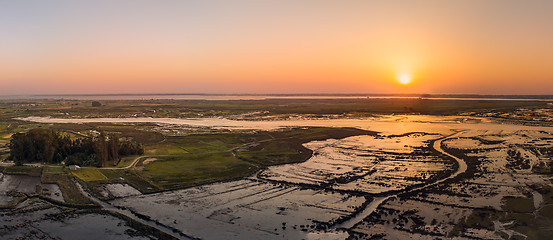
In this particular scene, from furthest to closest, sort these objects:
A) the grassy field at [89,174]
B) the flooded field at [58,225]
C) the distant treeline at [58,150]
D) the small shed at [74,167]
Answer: the distant treeline at [58,150]
the small shed at [74,167]
the grassy field at [89,174]
the flooded field at [58,225]

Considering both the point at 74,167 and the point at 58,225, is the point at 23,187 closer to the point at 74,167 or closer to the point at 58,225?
the point at 74,167

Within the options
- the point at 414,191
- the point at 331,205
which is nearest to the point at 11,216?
the point at 331,205

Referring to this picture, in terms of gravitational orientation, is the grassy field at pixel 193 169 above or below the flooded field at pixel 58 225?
above

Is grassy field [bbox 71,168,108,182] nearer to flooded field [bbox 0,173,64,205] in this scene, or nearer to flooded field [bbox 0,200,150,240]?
flooded field [bbox 0,173,64,205]

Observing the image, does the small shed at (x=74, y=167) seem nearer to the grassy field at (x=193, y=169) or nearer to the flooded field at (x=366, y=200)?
the flooded field at (x=366, y=200)

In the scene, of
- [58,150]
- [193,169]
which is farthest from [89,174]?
[193,169]

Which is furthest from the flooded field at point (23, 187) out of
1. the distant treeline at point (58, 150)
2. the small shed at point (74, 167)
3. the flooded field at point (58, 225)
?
the distant treeline at point (58, 150)

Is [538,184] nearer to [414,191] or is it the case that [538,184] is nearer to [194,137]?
[414,191]

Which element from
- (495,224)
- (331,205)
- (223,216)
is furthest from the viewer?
(331,205)
